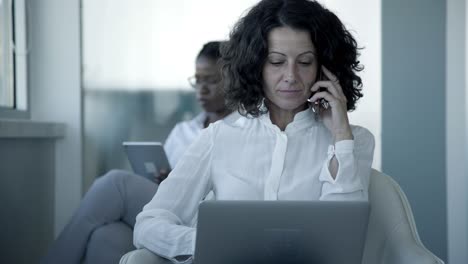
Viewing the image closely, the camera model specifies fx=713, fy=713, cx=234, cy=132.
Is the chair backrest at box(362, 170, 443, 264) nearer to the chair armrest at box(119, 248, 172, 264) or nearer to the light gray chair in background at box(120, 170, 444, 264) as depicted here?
the light gray chair in background at box(120, 170, 444, 264)

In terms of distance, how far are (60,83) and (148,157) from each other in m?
1.02

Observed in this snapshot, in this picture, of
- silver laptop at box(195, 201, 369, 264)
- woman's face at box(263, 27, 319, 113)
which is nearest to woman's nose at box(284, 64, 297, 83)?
woman's face at box(263, 27, 319, 113)

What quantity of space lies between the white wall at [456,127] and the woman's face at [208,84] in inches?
47.8

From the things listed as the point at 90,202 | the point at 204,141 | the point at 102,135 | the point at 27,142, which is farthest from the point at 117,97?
the point at 204,141

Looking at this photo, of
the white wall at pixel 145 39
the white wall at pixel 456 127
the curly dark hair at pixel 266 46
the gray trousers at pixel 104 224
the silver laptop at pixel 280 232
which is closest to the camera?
the silver laptop at pixel 280 232

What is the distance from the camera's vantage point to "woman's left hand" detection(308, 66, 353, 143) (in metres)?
1.95

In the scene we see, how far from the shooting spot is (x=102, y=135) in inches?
160

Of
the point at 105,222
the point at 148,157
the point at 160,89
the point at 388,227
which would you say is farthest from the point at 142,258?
the point at 160,89

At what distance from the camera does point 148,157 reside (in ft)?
10.5

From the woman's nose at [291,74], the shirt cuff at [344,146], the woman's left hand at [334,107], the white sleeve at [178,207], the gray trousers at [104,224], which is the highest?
the woman's nose at [291,74]

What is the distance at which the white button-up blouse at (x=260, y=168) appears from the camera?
1.90 metres

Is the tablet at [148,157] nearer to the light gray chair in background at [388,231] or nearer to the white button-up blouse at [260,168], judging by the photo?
the white button-up blouse at [260,168]

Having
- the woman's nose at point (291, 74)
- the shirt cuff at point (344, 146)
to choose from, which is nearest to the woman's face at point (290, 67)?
the woman's nose at point (291, 74)

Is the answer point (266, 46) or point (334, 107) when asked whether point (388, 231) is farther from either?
point (266, 46)
